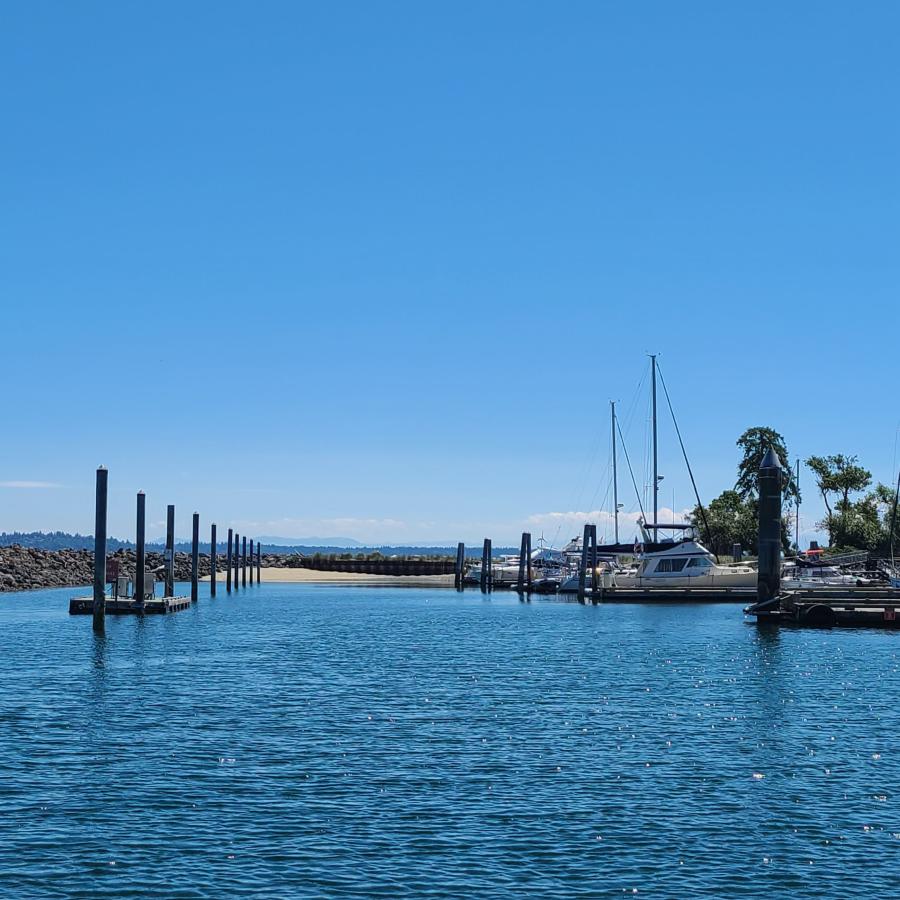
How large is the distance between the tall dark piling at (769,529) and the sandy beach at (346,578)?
3175 inches

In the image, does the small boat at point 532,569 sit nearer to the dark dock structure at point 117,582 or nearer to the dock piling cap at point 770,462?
the dark dock structure at point 117,582

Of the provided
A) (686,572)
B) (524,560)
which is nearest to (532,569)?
(524,560)

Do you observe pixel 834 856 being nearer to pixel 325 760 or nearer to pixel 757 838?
pixel 757 838

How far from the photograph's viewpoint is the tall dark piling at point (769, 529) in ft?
186

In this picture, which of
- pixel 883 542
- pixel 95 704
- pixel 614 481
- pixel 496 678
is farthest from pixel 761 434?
pixel 95 704

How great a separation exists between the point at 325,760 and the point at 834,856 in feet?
35.0

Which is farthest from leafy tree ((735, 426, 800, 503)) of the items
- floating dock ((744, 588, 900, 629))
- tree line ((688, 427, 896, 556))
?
floating dock ((744, 588, 900, 629))

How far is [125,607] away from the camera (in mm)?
64875

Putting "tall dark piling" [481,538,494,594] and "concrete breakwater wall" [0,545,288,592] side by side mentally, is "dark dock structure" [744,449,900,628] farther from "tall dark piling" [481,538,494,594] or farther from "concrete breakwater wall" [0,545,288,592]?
"concrete breakwater wall" [0,545,288,592]

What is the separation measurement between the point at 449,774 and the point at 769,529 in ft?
121

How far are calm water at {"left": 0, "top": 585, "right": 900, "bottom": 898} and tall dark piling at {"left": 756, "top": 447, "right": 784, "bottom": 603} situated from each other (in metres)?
10.3

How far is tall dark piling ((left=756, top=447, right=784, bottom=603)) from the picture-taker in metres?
56.7

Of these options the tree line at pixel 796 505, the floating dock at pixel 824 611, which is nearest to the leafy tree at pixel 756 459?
the tree line at pixel 796 505

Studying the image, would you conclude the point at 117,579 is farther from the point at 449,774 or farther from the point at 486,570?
the point at 486,570
